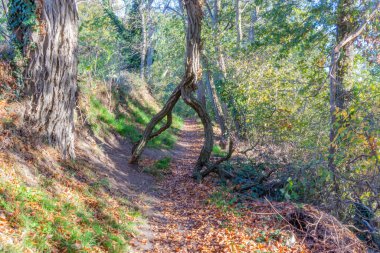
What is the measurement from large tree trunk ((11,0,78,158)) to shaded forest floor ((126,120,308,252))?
2.74 metres

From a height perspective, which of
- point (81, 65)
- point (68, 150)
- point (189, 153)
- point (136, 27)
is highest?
point (136, 27)

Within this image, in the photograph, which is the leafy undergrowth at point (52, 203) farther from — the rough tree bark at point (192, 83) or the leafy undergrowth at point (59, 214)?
the rough tree bark at point (192, 83)

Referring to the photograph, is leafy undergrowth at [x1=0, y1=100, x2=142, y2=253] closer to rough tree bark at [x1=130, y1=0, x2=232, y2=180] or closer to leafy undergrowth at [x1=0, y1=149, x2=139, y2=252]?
leafy undergrowth at [x1=0, y1=149, x2=139, y2=252]

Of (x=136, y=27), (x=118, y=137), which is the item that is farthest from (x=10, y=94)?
(x=136, y=27)

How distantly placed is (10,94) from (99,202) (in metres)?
2.84

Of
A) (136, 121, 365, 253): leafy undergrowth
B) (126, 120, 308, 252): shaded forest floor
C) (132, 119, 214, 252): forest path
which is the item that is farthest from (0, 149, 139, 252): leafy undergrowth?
(136, 121, 365, 253): leafy undergrowth

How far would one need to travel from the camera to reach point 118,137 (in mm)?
12750

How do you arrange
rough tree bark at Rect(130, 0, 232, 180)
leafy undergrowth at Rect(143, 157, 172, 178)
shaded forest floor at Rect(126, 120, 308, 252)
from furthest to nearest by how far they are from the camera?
leafy undergrowth at Rect(143, 157, 172, 178) < rough tree bark at Rect(130, 0, 232, 180) < shaded forest floor at Rect(126, 120, 308, 252)

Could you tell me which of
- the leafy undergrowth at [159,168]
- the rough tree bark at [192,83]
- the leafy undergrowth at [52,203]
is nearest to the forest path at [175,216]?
the leafy undergrowth at [159,168]

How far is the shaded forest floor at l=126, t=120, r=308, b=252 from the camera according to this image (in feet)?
18.3

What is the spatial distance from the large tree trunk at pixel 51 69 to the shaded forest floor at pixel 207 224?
2.74 m

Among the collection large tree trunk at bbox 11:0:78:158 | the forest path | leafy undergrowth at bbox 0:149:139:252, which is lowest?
the forest path

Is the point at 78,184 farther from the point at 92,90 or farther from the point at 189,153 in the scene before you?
the point at 189,153

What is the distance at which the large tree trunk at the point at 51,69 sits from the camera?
689 cm
